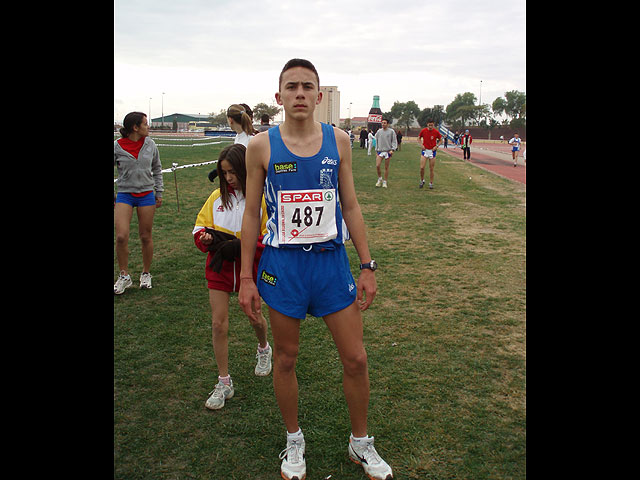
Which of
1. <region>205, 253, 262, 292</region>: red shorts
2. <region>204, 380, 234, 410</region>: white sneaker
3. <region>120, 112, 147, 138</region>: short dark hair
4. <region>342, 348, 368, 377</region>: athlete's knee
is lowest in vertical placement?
<region>204, 380, 234, 410</region>: white sneaker

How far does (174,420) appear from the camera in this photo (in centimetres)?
352

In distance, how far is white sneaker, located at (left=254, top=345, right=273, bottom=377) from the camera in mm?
4168

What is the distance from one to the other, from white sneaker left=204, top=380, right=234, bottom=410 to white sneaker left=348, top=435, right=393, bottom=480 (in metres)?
1.08

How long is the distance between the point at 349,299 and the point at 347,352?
0.29 meters

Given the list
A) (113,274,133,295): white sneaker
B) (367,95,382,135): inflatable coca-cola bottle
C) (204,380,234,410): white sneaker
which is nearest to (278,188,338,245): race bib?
(204,380,234,410): white sneaker

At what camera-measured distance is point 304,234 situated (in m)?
2.72

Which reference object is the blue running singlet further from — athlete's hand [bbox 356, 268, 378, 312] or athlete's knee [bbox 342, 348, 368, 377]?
athlete's knee [bbox 342, 348, 368, 377]

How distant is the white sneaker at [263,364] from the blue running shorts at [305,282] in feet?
5.03

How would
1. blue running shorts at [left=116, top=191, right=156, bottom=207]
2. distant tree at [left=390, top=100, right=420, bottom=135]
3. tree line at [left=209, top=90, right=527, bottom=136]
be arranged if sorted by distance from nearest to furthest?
blue running shorts at [left=116, top=191, right=156, bottom=207] → tree line at [left=209, top=90, right=527, bottom=136] → distant tree at [left=390, top=100, right=420, bottom=135]

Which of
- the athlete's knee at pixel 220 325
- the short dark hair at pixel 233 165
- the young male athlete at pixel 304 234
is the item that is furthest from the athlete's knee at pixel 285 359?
the short dark hair at pixel 233 165

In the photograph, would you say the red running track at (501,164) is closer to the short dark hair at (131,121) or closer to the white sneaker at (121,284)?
the short dark hair at (131,121)

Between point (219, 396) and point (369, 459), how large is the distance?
4.19 feet

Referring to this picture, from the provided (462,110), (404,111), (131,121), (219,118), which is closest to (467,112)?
(462,110)
